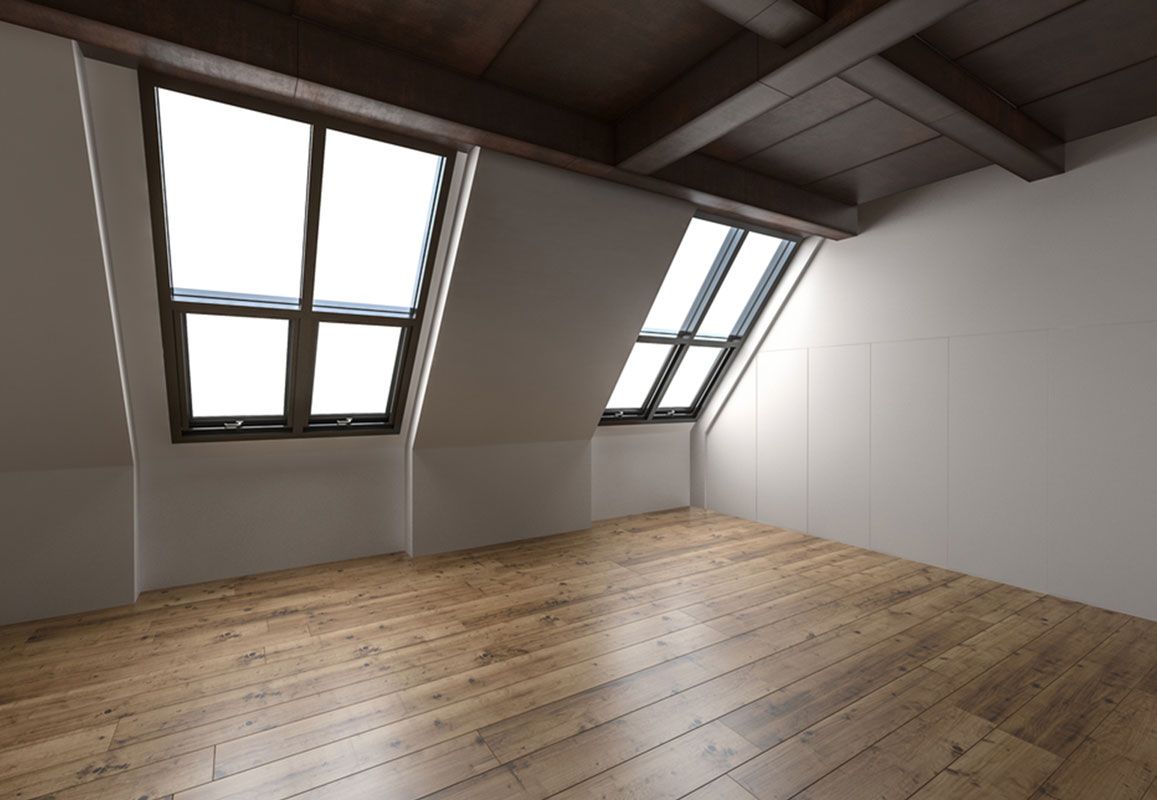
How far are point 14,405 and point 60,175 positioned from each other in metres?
1.33

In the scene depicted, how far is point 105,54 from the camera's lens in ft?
7.87

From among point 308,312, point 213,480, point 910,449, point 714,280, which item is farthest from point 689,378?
point 213,480

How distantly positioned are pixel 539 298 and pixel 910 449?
3.08 meters

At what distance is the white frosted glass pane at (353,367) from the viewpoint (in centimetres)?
390

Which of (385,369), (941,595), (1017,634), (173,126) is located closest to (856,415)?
(941,595)

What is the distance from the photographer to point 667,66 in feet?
9.36

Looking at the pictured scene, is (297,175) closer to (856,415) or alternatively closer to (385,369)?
(385,369)

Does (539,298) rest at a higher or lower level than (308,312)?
higher

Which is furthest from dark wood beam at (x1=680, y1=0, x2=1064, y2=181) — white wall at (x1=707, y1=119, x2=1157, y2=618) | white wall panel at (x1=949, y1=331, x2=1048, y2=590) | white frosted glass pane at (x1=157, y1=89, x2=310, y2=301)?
white frosted glass pane at (x1=157, y1=89, x2=310, y2=301)

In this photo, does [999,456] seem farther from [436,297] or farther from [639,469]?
[436,297]

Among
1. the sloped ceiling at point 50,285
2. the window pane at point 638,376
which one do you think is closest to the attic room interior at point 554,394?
the sloped ceiling at point 50,285

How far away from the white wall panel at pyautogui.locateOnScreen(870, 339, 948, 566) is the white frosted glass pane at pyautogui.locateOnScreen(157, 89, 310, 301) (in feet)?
14.3

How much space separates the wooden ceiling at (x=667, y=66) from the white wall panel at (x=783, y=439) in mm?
2169

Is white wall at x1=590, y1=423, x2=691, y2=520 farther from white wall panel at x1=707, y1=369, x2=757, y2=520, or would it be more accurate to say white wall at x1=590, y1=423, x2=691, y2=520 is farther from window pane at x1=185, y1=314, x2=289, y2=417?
window pane at x1=185, y1=314, x2=289, y2=417
